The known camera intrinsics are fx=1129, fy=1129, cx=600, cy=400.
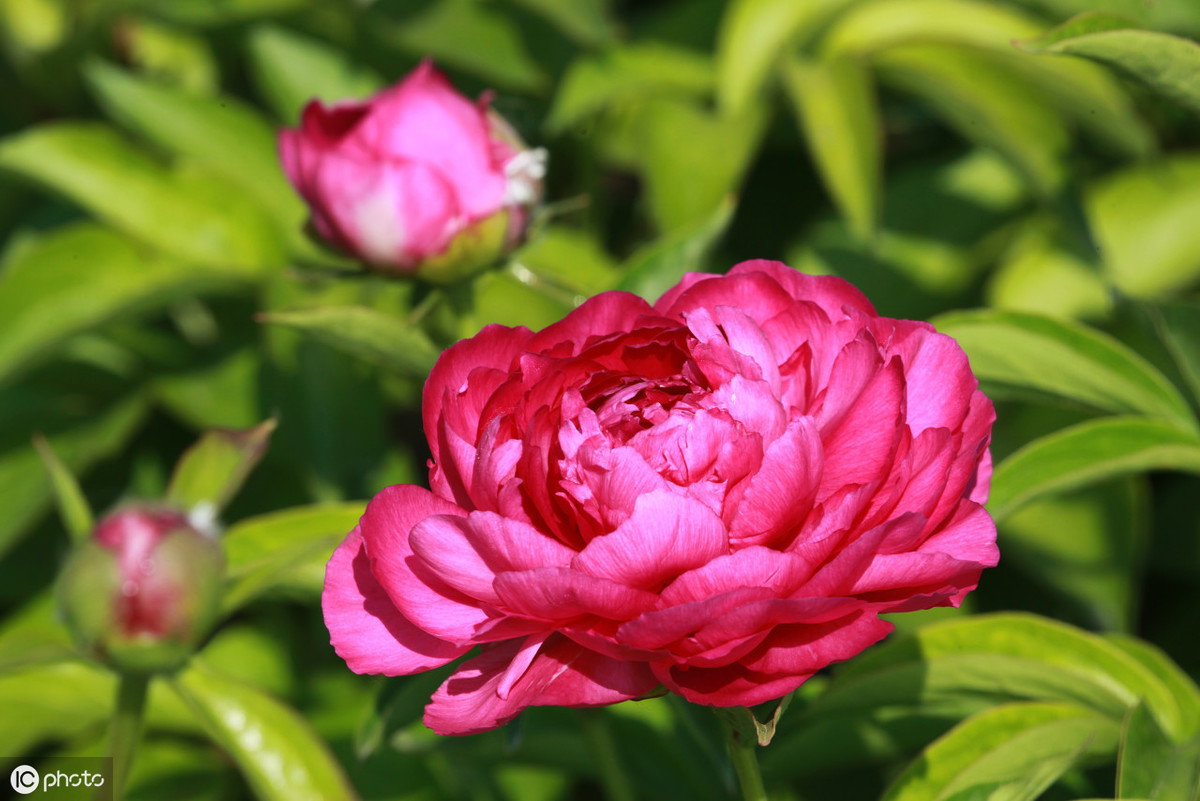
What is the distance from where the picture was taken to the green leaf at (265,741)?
76cm

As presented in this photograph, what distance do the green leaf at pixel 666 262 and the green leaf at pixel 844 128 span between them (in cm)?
25

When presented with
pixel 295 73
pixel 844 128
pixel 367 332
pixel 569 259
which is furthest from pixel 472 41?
pixel 367 332

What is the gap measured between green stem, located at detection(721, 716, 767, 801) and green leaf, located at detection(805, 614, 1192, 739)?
168 millimetres

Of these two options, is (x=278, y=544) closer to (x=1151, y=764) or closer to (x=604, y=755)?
(x=604, y=755)

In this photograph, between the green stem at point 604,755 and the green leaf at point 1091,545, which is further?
the green leaf at point 1091,545

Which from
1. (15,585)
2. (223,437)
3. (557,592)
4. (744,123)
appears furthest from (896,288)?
(15,585)

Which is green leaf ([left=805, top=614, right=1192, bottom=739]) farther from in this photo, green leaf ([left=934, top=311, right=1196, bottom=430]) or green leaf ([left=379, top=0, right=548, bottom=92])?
green leaf ([left=379, top=0, right=548, bottom=92])

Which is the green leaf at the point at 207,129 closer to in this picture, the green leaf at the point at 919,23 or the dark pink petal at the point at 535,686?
the green leaf at the point at 919,23

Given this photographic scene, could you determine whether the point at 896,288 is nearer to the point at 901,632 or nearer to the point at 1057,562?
the point at 1057,562

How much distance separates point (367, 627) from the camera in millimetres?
529

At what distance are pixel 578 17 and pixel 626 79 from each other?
0.08 metres

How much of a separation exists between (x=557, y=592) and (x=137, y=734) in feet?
1.35

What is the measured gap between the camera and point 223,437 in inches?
31.8

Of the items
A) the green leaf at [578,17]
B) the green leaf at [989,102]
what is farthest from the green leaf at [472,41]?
the green leaf at [989,102]
